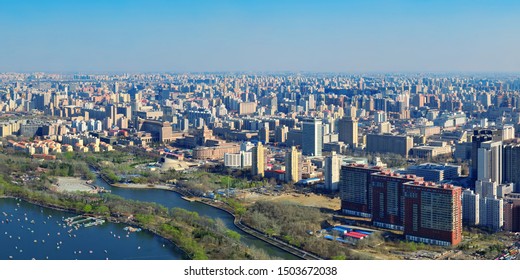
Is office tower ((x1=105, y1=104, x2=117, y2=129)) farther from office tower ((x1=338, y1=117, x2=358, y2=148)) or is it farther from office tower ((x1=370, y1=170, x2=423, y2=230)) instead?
office tower ((x1=370, y1=170, x2=423, y2=230))

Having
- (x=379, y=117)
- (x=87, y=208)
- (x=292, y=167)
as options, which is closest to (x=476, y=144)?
(x=292, y=167)

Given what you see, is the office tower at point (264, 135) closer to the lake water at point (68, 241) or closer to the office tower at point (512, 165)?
the office tower at point (512, 165)

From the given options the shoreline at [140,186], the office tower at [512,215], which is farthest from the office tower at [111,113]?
the office tower at [512,215]

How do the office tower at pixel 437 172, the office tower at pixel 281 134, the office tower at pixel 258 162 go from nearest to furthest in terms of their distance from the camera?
1. the office tower at pixel 437 172
2. the office tower at pixel 258 162
3. the office tower at pixel 281 134

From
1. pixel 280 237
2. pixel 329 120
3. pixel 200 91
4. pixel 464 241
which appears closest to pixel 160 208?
pixel 280 237

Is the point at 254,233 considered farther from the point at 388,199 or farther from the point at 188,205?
the point at 188,205

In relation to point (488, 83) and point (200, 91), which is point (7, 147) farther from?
point (488, 83)

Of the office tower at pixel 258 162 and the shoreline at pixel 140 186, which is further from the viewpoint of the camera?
the office tower at pixel 258 162

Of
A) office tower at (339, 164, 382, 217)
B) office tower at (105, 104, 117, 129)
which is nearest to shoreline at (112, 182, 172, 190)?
office tower at (339, 164, 382, 217)
